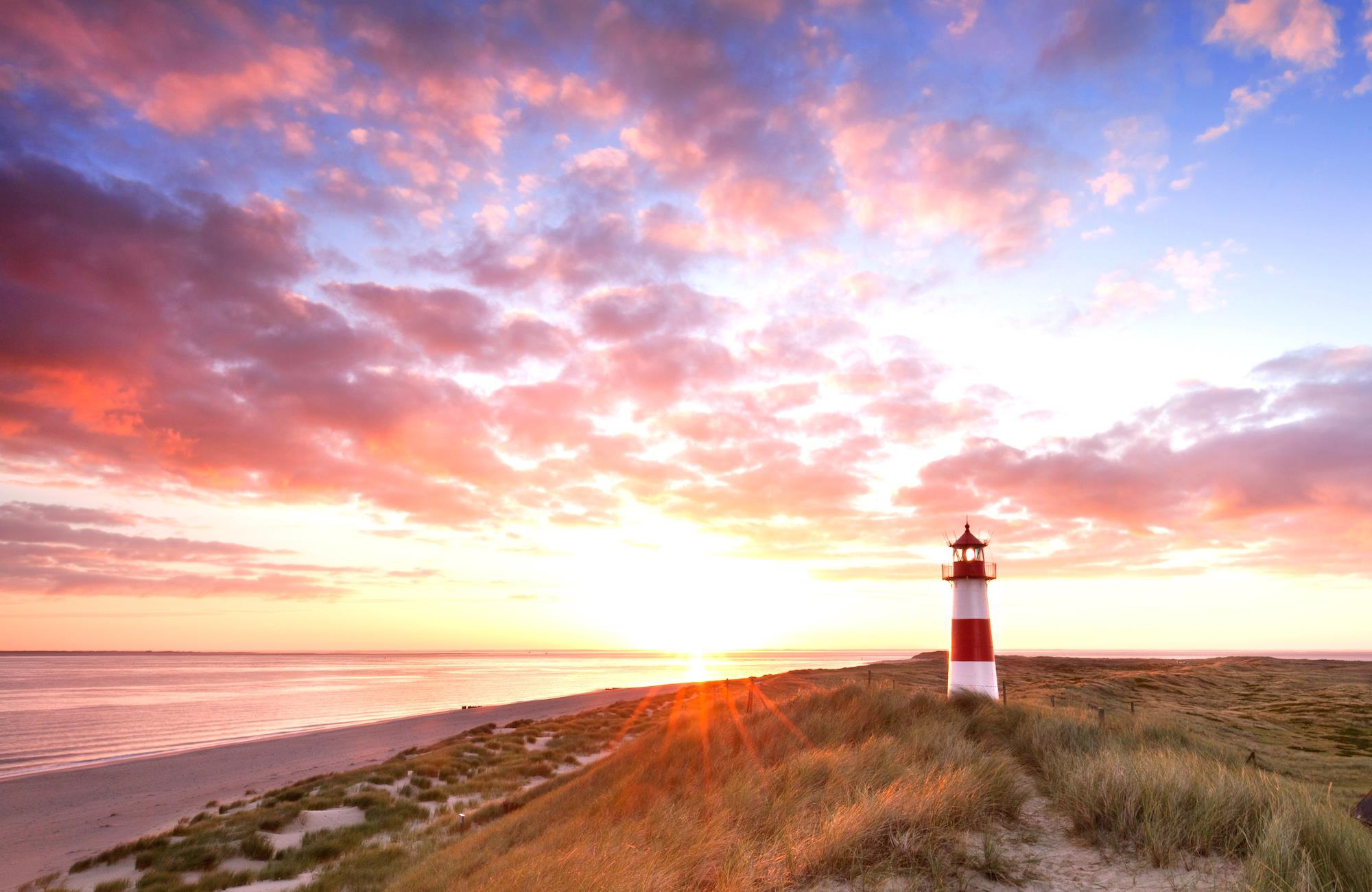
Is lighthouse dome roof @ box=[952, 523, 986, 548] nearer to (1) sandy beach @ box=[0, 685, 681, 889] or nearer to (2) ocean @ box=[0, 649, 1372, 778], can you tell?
(1) sandy beach @ box=[0, 685, 681, 889]

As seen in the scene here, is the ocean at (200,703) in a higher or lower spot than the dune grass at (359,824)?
lower

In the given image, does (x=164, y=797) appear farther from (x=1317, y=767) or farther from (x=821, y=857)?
(x=1317, y=767)

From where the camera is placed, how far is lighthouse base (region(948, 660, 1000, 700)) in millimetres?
16609

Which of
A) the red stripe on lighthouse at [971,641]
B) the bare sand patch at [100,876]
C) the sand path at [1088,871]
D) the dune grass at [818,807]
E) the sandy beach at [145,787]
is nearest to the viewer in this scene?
the sand path at [1088,871]

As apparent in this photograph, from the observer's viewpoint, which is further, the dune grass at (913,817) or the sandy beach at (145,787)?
the sandy beach at (145,787)

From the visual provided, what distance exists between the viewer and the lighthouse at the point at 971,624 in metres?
16.8

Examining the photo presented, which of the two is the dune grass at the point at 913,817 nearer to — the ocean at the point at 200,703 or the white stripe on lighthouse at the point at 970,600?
the white stripe on lighthouse at the point at 970,600

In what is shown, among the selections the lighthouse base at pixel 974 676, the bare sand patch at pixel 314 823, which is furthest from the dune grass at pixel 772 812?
the bare sand patch at pixel 314 823

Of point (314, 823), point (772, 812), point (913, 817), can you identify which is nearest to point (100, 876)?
point (314, 823)

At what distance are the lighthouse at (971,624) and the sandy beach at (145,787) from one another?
20268 mm

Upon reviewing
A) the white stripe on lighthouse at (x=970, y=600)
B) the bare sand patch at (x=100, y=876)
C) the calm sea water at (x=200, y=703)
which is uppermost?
the white stripe on lighthouse at (x=970, y=600)

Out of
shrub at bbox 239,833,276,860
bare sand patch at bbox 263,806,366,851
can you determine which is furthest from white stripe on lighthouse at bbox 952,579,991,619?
shrub at bbox 239,833,276,860

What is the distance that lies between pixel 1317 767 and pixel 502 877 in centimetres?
2018

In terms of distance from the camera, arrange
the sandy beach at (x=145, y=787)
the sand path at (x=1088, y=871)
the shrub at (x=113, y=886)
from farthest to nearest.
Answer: the sandy beach at (x=145, y=787) → the shrub at (x=113, y=886) → the sand path at (x=1088, y=871)
